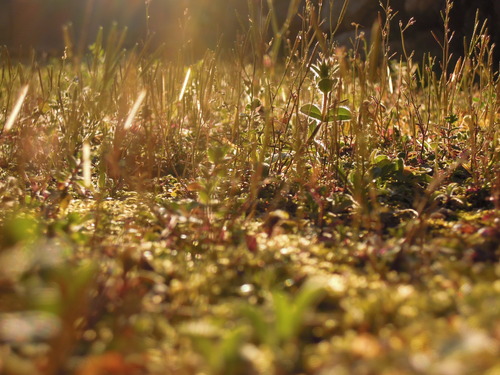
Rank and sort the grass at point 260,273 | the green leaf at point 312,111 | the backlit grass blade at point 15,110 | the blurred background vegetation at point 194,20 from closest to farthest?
the grass at point 260,273
the backlit grass blade at point 15,110
the green leaf at point 312,111
the blurred background vegetation at point 194,20

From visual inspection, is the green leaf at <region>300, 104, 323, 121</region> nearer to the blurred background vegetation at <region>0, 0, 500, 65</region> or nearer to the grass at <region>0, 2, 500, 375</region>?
the grass at <region>0, 2, 500, 375</region>

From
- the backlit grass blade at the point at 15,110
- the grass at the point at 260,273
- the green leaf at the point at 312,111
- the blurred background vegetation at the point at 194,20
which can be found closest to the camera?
the grass at the point at 260,273

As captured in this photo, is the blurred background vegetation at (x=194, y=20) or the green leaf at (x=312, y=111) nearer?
the green leaf at (x=312, y=111)

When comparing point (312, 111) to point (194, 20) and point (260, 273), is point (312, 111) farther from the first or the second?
point (194, 20)

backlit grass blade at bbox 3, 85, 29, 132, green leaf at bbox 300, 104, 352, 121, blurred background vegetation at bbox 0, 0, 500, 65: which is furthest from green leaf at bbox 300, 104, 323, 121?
backlit grass blade at bbox 3, 85, 29, 132

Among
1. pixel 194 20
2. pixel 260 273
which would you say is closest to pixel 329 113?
pixel 260 273

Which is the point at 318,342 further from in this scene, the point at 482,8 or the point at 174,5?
the point at 174,5

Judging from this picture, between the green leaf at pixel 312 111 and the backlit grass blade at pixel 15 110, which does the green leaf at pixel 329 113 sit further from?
the backlit grass blade at pixel 15 110

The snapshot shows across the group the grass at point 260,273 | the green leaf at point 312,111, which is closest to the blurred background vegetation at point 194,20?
the green leaf at point 312,111

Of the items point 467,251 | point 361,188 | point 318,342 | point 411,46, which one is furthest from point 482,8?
point 318,342

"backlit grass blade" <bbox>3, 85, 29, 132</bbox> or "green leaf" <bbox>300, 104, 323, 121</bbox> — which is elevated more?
"backlit grass blade" <bbox>3, 85, 29, 132</bbox>

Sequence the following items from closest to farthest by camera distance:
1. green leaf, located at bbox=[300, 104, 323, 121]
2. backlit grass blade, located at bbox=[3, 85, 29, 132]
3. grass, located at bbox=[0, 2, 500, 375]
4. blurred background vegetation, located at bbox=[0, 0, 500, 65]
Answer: grass, located at bbox=[0, 2, 500, 375] < backlit grass blade, located at bbox=[3, 85, 29, 132] < green leaf, located at bbox=[300, 104, 323, 121] < blurred background vegetation, located at bbox=[0, 0, 500, 65]
